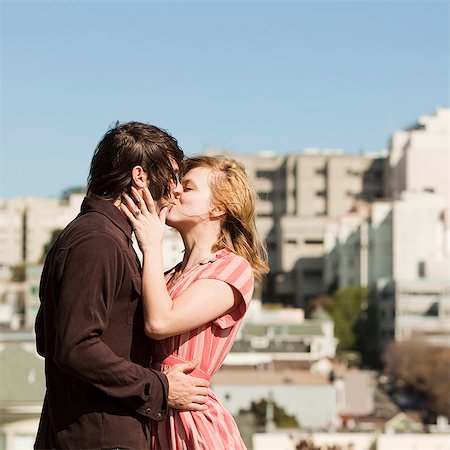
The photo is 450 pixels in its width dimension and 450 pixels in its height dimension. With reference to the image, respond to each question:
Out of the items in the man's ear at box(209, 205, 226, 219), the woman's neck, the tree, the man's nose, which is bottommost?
the tree

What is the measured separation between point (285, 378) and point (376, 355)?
1413 inches

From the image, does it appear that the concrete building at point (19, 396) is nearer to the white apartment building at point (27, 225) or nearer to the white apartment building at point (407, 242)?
the white apartment building at point (407, 242)

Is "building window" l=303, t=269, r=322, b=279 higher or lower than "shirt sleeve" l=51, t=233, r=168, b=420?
higher

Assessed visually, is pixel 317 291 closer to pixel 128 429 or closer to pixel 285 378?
pixel 285 378

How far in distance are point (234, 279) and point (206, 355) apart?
0.85 feet

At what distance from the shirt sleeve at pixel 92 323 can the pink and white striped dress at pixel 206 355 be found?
0.93 ft

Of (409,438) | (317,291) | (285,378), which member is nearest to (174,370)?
(409,438)

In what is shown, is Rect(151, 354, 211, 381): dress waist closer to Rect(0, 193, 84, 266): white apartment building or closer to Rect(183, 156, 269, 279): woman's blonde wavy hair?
Rect(183, 156, 269, 279): woman's blonde wavy hair

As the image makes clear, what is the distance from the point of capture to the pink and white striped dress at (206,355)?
14.1 ft

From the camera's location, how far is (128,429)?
13.4 feet

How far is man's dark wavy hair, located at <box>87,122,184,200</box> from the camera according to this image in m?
4.18

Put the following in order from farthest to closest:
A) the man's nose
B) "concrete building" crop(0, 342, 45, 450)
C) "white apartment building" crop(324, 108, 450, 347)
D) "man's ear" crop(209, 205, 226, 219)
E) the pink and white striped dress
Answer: "white apartment building" crop(324, 108, 450, 347), "concrete building" crop(0, 342, 45, 450), "man's ear" crop(209, 205, 226, 219), the man's nose, the pink and white striped dress

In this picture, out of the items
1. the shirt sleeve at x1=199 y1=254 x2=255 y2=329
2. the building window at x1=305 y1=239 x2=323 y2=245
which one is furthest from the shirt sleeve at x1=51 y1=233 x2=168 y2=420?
the building window at x1=305 y1=239 x2=323 y2=245

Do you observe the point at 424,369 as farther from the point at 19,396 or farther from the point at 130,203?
the point at 130,203
